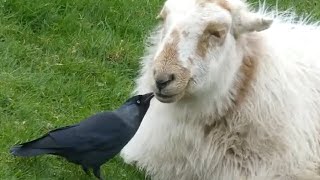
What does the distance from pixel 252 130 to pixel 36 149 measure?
1.51m

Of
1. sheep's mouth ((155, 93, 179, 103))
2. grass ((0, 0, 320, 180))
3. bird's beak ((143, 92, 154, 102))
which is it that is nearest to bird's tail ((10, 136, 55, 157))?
grass ((0, 0, 320, 180))

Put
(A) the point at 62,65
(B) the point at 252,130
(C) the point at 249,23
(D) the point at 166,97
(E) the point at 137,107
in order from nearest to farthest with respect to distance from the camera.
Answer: (D) the point at 166,97
(C) the point at 249,23
(E) the point at 137,107
(B) the point at 252,130
(A) the point at 62,65

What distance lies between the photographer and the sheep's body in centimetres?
641

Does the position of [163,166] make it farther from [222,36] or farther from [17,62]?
[17,62]

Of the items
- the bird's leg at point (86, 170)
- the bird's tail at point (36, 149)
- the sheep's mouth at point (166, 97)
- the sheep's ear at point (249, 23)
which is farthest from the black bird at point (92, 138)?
the sheep's ear at point (249, 23)

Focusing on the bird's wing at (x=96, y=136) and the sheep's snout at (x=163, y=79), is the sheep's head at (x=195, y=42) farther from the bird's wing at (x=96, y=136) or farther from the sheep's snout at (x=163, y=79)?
the bird's wing at (x=96, y=136)

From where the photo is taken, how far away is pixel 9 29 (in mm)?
8570

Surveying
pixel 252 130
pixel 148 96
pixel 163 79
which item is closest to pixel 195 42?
pixel 163 79

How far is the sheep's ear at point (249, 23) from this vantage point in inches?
242

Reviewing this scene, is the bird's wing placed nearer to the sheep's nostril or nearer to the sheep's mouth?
the sheep's mouth

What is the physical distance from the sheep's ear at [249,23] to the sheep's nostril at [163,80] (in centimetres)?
72

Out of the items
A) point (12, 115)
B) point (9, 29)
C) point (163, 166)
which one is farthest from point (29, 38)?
point (163, 166)

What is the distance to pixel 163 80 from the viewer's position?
5711 millimetres

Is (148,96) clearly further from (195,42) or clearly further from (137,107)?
(195,42)
